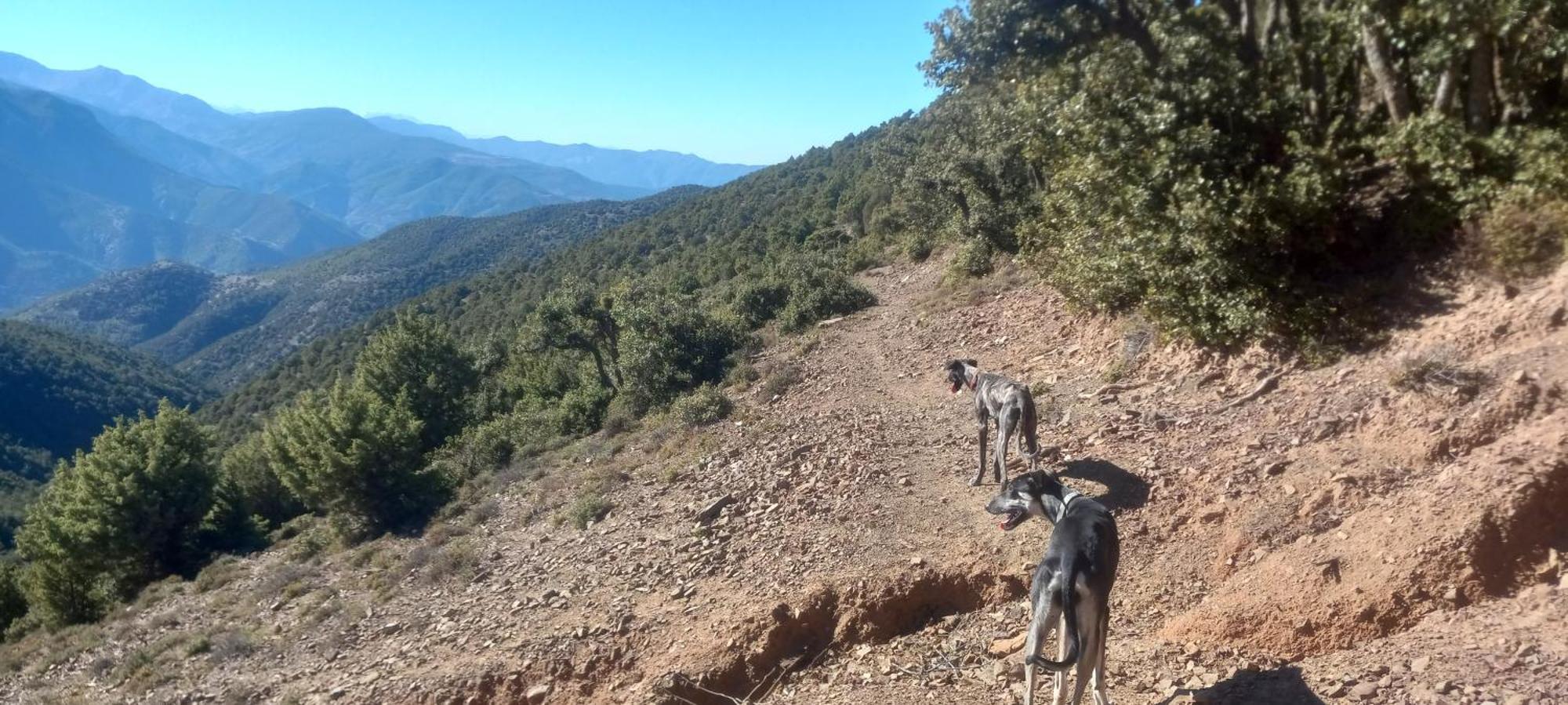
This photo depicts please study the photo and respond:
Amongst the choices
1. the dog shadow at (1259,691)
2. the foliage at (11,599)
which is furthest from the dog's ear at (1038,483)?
the foliage at (11,599)

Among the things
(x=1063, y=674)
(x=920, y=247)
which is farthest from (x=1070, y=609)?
(x=920, y=247)

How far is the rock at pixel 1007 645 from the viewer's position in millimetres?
5652

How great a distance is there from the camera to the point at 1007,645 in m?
5.70

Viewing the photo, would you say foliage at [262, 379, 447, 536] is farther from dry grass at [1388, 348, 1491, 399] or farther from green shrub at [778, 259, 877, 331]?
dry grass at [1388, 348, 1491, 399]

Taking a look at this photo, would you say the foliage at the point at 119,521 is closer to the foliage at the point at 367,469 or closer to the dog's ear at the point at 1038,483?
the foliage at the point at 367,469

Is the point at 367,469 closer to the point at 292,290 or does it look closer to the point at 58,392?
the point at 58,392

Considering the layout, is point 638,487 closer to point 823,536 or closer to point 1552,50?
point 823,536

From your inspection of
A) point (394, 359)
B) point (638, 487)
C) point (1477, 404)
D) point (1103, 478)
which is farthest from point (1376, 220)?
point (394, 359)

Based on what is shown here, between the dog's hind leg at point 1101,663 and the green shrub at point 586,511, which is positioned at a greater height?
the dog's hind leg at point 1101,663

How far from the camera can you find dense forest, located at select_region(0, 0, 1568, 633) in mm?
7215

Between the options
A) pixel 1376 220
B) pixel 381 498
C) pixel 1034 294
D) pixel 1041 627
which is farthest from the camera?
pixel 381 498

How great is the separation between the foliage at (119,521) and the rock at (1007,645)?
21409 millimetres

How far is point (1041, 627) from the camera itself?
14.2 feet

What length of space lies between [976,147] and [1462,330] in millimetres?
14192
